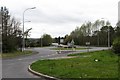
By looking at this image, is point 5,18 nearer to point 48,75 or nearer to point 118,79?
point 48,75

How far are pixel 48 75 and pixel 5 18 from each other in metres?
40.6

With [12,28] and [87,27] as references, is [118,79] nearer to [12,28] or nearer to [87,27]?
[12,28]

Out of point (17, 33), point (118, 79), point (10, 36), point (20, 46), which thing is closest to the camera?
→ point (118, 79)

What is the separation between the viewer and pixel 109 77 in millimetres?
12969

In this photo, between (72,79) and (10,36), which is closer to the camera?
(72,79)

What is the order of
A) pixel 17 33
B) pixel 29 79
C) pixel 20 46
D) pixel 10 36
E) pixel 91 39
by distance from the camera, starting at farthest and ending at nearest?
pixel 91 39 < pixel 20 46 < pixel 17 33 < pixel 10 36 < pixel 29 79

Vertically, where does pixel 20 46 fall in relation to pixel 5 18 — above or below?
below

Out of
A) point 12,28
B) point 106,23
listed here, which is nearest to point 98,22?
A: point 106,23

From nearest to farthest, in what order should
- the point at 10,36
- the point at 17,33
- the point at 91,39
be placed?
1. the point at 10,36
2. the point at 17,33
3. the point at 91,39

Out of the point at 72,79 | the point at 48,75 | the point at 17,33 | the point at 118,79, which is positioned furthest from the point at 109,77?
the point at 17,33

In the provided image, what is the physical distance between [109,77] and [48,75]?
3661mm

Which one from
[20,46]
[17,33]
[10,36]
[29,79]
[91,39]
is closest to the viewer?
[29,79]

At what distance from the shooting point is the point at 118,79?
41.0 feet

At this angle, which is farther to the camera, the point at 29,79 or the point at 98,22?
the point at 98,22
